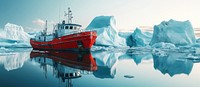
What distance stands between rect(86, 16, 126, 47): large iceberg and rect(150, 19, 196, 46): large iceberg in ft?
31.4

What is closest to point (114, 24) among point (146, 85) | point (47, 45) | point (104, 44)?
point (104, 44)

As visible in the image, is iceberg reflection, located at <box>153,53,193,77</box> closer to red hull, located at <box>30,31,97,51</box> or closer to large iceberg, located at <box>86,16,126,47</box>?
red hull, located at <box>30,31,97,51</box>

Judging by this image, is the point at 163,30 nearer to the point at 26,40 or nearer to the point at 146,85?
the point at 146,85

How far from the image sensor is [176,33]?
137 feet

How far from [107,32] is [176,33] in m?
15.5

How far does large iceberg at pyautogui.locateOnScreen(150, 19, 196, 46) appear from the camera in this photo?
134ft

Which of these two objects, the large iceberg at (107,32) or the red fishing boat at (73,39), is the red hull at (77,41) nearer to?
the red fishing boat at (73,39)

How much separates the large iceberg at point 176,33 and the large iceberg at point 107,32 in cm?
958

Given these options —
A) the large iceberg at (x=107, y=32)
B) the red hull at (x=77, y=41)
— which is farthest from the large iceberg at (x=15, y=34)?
the red hull at (x=77, y=41)

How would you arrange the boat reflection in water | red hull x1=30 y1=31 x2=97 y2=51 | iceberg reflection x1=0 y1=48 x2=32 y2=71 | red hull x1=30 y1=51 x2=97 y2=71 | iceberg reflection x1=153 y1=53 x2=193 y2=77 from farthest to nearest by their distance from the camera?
red hull x1=30 y1=31 x2=97 y2=51 → iceberg reflection x1=0 y1=48 x2=32 y2=71 → red hull x1=30 y1=51 x2=97 y2=71 → iceberg reflection x1=153 y1=53 x2=193 y2=77 → the boat reflection in water

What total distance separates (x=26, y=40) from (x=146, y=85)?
7526cm

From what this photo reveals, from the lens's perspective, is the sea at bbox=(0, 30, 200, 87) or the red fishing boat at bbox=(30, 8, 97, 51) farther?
the red fishing boat at bbox=(30, 8, 97, 51)

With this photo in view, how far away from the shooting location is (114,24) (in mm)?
47938

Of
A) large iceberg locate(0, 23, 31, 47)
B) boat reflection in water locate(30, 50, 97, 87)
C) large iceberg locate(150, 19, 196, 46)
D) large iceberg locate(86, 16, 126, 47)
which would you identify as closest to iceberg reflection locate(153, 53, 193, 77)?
boat reflection in water locate(30, 50, 97, 87)
